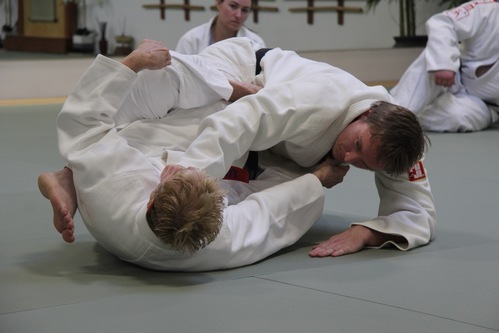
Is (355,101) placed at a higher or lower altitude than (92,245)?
higher

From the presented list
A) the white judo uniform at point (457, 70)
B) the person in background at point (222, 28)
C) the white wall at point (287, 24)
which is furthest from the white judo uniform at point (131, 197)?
the white wall at point (287, 24)

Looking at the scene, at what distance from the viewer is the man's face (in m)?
2.70

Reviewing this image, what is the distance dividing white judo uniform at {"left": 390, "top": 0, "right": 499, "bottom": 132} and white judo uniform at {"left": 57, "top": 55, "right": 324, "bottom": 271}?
3.20 m

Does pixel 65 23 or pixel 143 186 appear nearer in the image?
pixel 143 186

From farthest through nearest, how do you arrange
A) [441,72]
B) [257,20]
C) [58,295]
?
[257,20] < [441,72] < [58,295]

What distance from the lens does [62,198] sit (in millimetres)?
2707

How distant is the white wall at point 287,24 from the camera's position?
770cm

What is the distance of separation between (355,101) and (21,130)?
3.48 metres

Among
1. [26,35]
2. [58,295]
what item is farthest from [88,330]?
[26,35]

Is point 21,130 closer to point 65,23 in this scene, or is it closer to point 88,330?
point 65,23

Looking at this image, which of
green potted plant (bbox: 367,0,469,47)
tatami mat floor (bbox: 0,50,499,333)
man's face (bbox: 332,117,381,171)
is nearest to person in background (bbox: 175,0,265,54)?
tatami mat floor (bbox: 0,50,499,333)

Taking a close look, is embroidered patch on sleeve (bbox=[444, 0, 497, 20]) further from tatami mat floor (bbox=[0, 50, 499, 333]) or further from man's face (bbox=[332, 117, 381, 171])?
man's face (bbox=[332, 117, 381, 171])

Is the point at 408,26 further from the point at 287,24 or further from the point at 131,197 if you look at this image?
the point at 131,197

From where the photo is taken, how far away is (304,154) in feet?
9.84
